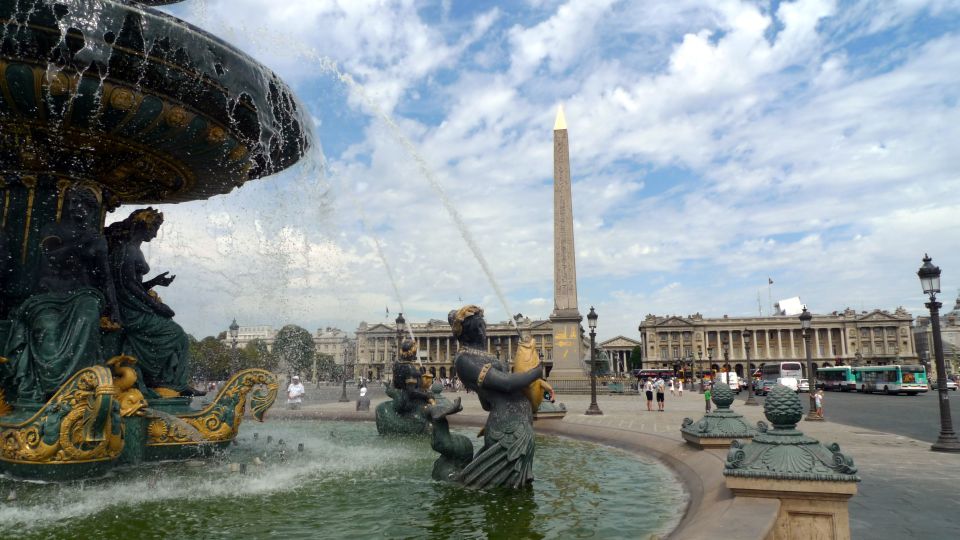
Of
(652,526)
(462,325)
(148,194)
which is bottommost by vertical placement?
(652,526)

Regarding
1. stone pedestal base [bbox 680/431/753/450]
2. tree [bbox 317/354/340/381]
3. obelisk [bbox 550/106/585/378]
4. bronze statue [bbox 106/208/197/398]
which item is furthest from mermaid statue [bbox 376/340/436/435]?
tree [bbox 317/354/340/381]

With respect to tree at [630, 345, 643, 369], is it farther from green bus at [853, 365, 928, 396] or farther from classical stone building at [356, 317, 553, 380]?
green bus at [853, 365, 928, 396]

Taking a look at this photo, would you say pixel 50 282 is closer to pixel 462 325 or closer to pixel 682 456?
pixel 462 325

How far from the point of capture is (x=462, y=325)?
19.3ft

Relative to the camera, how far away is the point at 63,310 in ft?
21.2

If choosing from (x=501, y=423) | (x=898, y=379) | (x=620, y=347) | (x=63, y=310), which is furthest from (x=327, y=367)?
(x=501, y=423)

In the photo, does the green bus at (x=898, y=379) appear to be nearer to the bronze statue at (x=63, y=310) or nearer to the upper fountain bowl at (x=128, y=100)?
the upper fountain bowl at (x=128, y=100)

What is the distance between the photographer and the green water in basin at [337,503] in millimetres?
4465

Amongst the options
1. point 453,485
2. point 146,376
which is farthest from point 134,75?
point 453,485

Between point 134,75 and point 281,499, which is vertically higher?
point 134,75

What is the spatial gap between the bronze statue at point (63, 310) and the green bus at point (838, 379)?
50.6 metres

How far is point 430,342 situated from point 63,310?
4482 inches

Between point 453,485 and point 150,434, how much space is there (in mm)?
3498

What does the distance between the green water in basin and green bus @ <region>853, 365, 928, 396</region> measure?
44.0m
